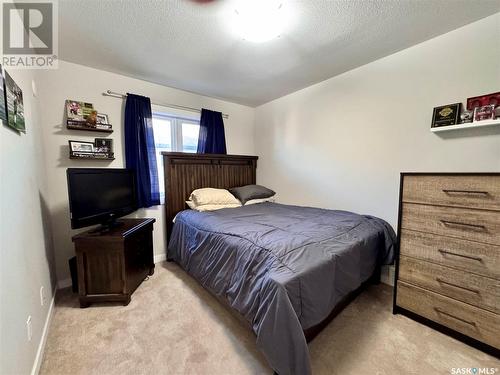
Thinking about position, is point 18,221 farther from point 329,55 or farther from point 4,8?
point 329,55

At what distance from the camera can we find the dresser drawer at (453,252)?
135cm

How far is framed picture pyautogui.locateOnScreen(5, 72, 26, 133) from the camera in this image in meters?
1.14

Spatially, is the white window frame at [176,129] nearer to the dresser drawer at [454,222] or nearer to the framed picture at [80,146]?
the framed picture at [80,146]

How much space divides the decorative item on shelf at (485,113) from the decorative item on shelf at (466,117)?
32 millimetres

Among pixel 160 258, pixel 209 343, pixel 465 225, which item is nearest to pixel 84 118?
pixel 160 258

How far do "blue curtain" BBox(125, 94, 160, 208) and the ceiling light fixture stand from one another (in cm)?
154

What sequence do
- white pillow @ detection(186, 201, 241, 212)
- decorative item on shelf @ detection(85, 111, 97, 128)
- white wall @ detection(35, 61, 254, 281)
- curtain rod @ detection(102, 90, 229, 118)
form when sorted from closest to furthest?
white wall @ detection(35, 61, 254, 281)
decorative item on shelf @ detection(85, 111, 97, 128)
curtain rod @ detection(102, 90, 229, 118)
white pillow @ detection(186, 201, 241, 212)

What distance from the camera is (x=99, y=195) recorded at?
6.49 feet

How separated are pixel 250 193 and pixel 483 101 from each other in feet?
8.20

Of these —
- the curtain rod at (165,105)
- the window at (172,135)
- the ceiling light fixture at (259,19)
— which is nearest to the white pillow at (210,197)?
the window at (172,135)

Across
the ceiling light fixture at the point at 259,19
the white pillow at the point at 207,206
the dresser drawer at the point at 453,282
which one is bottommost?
the dresser drawer at the point at 453,282

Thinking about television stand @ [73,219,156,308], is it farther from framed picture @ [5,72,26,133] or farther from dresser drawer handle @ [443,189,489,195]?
dresser drawer handle @ [443,189,489,195]

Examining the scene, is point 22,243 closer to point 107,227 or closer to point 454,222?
point 107,227

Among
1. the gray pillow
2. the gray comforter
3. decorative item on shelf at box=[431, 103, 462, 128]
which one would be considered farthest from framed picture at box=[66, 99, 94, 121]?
decorative item on shelf at box=[431, 103, 462, 128]
